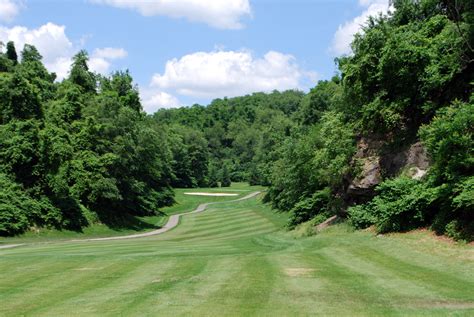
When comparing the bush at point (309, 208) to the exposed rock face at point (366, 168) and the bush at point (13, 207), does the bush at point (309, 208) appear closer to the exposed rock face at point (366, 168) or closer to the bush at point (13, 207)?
the exposed rock face at point (366, 168)

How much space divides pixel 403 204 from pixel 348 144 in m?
8.58

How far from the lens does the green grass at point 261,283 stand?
1153 centimetres

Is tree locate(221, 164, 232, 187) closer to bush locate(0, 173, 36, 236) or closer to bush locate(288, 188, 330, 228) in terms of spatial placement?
bush locate(0, 173, 36, 236)

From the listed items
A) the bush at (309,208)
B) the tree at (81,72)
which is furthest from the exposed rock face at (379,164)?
the tree at (81,72)

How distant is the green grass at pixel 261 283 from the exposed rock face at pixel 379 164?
4701 millimetres

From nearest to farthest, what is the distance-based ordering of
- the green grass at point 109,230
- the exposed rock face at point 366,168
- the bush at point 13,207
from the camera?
the exposed rock face at point 366,168 < the bush at point 13,207 < the green grass at point 109,230

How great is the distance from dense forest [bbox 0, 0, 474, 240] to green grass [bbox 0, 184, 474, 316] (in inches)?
137

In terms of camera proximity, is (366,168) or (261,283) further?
(366,168)

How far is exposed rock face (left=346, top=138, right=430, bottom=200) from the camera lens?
25.5m

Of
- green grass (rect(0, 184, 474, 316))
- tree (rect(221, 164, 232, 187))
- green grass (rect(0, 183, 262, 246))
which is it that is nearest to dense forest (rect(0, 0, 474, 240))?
green grass (rect(0, 183, 262, 246))

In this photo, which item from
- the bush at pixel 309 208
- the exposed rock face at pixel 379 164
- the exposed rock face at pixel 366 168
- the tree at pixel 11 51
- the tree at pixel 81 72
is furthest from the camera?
the tree at pixel 11 51

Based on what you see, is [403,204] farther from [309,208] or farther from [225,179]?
[225,179]

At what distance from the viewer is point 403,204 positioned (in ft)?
75.8

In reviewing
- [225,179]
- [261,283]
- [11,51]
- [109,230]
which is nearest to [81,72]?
[11,51]
